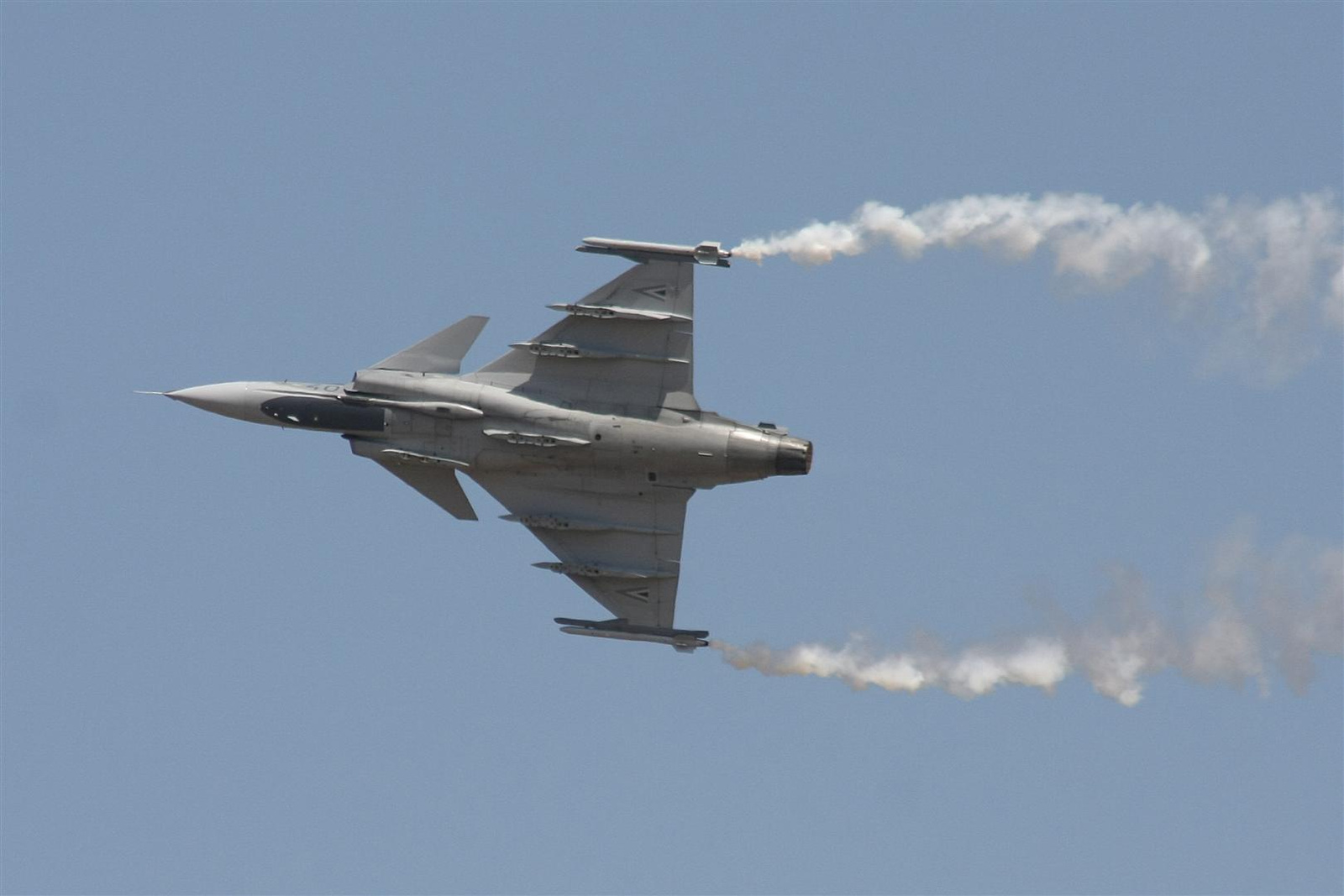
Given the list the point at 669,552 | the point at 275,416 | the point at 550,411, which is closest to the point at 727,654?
the point at 669,552

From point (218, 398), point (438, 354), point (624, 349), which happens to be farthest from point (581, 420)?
point (218, 398)

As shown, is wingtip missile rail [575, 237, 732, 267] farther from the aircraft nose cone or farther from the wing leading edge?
the aircraft nose cone

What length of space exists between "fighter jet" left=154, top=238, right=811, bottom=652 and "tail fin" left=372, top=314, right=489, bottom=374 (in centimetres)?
2

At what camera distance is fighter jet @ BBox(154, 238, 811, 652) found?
5469 cm

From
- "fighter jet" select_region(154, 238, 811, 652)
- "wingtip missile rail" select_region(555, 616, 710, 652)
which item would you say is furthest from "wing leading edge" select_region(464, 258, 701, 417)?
"wingtip missile rail" select_region(555, 616, 710, 652)

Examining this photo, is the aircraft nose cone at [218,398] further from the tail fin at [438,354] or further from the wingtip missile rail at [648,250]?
the wingtip missile rail at [648,250]

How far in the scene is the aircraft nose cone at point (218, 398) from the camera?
5622 cm

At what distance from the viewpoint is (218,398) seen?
185 ft

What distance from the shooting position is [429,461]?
55.7 meters

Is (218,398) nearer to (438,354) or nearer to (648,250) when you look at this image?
(438,354)

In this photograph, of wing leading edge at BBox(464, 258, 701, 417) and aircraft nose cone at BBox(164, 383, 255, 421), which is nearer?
wing leading edge at BBox(464, 258, 701, 417)

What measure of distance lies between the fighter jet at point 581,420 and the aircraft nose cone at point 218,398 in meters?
0.02

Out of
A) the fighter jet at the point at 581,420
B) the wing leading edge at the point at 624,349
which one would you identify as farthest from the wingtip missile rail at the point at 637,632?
the wing leading edge at the point at 624,349

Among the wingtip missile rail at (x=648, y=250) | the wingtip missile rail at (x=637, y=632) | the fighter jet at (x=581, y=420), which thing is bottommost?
the wingtip missile rail at (x=637, y=632)
